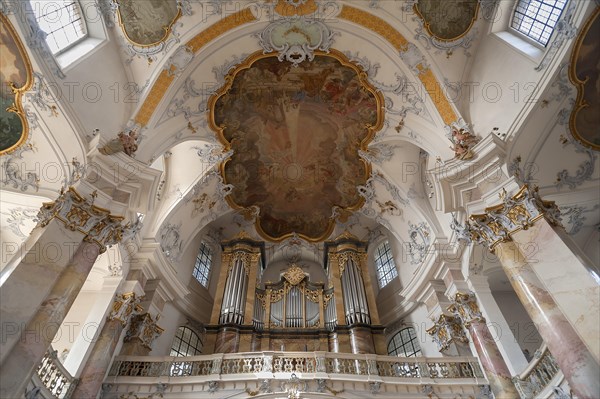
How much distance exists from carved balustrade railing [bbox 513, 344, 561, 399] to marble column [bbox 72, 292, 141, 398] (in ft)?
33.2

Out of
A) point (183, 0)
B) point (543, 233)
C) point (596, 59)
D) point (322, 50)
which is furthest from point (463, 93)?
point (183, 0)

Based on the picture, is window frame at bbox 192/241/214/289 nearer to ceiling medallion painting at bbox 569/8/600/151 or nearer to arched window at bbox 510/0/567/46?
ceiling medallion painting at bbox 569/8/600/151

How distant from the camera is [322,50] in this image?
12812 millimetres

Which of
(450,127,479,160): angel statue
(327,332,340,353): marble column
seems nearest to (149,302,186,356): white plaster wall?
(327,332,340,353): marble column

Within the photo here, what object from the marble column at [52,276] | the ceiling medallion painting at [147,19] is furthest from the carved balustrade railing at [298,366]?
the ceiling medallion painting at [147,19]

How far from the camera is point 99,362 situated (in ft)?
31.6

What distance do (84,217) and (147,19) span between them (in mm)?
6408

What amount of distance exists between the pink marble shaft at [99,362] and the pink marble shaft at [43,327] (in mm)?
2882

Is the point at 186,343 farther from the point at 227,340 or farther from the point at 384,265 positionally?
the point at 384,265

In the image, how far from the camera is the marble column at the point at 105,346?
9.11 m

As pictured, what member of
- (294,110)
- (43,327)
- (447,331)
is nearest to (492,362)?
(447,331)

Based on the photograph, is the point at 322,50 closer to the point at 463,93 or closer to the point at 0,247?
the point at 463,93

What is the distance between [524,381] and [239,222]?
1276 cm

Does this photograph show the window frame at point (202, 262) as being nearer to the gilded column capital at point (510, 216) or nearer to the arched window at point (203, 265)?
the arched window at point (203, 265)
